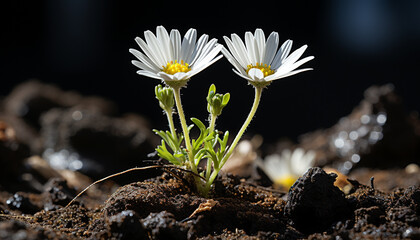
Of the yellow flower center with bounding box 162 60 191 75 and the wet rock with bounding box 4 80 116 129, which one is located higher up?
the wet rock with bounding box 4 80 116 129

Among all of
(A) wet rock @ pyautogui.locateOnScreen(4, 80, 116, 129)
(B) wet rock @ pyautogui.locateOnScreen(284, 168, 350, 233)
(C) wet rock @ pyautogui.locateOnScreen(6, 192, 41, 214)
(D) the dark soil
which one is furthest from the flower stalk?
(A) wet rock @ pyautogui.locateOnScreen(4, 80, 116, 129)

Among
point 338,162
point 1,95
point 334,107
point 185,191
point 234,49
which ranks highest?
point 1,95

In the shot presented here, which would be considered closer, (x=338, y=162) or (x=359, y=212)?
(x=359, y=212)

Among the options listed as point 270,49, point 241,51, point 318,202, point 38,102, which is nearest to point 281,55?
point 270,49

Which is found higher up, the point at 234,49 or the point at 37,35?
the point at 37,35

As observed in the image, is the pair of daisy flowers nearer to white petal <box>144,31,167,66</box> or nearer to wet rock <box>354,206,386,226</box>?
white petal <box>144,31,167,66</box>

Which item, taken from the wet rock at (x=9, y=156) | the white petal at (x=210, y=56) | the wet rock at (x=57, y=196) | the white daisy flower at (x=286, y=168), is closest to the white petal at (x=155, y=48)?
the white petal at (x=210, y=56)

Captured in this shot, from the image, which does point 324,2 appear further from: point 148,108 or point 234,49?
point 234,49

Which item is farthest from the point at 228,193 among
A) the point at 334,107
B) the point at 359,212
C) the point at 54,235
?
the point at 334,107
